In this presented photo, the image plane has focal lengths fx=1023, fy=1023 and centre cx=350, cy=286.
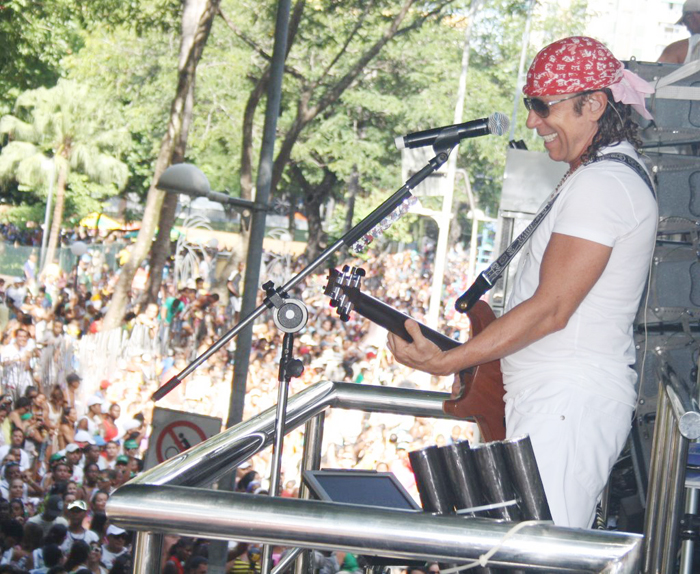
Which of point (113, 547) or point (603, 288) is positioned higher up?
point (603, 288)

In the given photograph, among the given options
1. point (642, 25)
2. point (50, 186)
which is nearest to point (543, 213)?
point (50, 186)

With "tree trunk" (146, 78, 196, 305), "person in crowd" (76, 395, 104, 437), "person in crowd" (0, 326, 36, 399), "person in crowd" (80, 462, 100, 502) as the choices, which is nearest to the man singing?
"person in crowd" (80, 462, 100, 502)

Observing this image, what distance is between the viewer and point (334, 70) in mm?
25812

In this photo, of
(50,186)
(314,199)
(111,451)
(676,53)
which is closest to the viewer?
(676,53)

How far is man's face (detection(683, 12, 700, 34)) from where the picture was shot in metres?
4.29

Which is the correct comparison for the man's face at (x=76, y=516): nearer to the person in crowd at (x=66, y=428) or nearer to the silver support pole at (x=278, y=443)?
the person in crowd at (x=66, y=428)

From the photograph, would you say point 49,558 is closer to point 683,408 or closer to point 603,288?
point 603,288

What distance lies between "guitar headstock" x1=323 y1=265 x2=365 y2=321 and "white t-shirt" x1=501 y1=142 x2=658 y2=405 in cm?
53

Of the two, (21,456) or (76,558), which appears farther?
(21,456)

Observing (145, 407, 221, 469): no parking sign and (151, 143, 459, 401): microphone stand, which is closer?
(151, 143, 459, 401): microphone stand

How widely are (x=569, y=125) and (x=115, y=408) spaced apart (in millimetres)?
10750

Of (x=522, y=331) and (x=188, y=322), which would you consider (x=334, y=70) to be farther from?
(x=522, y=331)

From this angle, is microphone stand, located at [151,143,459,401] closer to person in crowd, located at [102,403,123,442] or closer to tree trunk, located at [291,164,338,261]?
person in crowd, located at [102,403,123,442]

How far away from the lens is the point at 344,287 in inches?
111
